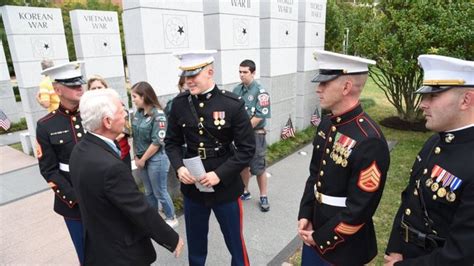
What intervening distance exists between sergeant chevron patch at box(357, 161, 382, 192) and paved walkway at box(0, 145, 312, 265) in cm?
182

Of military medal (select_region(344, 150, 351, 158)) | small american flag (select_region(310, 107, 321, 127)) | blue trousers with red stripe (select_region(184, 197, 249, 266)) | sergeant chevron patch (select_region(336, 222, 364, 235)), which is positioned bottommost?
small american flag (select_region(310, 107, 321, 127))

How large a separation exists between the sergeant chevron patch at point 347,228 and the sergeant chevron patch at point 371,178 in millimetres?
236

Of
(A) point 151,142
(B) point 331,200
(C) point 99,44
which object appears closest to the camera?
(B) point 331,200

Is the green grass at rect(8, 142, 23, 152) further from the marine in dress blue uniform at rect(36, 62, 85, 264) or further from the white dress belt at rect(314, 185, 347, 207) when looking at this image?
the white dress belt at rect(314, 185, 347, 207)

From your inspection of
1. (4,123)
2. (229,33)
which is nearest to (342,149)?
(229,33)

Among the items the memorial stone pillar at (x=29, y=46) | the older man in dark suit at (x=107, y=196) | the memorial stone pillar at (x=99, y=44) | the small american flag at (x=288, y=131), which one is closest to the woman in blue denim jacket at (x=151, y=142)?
the older man in dark suit at (x=107, y=196)

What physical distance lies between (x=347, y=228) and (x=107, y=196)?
139 centimetres

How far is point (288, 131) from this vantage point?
751cm

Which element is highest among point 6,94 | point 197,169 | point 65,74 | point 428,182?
point 65,74

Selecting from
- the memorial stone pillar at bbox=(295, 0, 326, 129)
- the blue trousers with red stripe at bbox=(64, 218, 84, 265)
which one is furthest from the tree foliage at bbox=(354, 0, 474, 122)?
the blue trousers with red stripe at bbox=(64, 218, 84, 265)

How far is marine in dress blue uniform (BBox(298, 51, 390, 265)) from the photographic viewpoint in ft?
6.24

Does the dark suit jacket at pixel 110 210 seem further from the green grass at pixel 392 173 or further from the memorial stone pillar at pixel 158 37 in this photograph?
the memorial stone pillar at pixel 158 37

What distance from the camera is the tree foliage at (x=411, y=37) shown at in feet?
23.0

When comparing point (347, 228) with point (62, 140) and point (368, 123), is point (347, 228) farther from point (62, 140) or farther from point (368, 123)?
point (62, 140)
